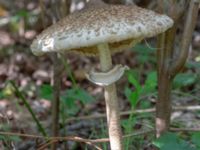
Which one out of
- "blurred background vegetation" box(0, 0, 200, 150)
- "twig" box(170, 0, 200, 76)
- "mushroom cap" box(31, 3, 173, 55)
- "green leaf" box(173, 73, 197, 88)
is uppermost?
"mushroom cap" box(31, 3, 173, 55)

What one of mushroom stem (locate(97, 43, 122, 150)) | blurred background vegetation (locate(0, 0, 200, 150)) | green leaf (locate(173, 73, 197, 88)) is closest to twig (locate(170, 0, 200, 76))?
blurred background vegetation (locate(0, 0, 200, 150))

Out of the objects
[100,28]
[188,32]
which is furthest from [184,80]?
[100,28]

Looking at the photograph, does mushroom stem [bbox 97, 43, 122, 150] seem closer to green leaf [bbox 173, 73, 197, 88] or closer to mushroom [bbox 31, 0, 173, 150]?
mushroom [bbox 31, 0, 173, 150]

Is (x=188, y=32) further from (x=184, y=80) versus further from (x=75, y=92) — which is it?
(x=75, y=92)

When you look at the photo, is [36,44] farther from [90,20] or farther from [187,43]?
[187,43]

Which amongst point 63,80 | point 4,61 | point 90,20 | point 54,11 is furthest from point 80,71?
point 90,20

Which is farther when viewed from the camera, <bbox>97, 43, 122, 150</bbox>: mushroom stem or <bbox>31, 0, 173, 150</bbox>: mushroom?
<bbox>97, 43, 122, 150</bbox>: mushroom stem

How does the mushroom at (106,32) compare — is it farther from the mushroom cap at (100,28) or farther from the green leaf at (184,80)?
the green leaf at (184,80)

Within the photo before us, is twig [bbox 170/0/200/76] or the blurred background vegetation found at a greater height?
twig [bbox 170/0/200/76]
